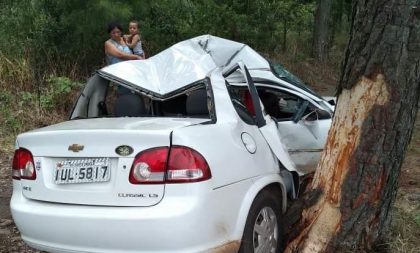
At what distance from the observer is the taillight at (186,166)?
3.25m

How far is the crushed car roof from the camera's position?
175 inches

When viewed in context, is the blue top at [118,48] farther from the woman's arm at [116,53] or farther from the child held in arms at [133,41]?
the child held in arms at [133,41]

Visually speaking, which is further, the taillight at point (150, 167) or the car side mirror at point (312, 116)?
the car side mirror at point (312, 116)

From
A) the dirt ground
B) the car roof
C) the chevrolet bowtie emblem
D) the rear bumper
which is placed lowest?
the dirt ground

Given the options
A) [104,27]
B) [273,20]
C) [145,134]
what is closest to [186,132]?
[145,134]

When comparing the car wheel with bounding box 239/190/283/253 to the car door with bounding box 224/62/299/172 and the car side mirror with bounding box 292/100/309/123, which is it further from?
the car side mirror with bounding box 292/100/309/123

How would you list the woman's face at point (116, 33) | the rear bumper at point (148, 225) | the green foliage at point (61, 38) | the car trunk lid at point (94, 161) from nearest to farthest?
the rear bumper at point (148, 225)
the car trunk lid at point (94, 161)
the woman's face at point (116, 33)
the green foliage at point (61, 38)

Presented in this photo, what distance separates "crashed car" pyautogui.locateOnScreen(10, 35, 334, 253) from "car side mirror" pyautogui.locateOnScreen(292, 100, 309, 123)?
79 centimetres

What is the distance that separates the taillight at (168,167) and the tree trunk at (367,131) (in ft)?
3.69

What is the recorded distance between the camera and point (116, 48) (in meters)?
7.97

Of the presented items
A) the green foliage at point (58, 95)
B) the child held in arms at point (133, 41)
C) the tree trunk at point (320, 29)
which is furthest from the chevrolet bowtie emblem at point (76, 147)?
the tree trunk at point (320, 29)

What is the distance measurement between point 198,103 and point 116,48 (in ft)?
13.5

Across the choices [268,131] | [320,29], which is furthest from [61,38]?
[320,29]

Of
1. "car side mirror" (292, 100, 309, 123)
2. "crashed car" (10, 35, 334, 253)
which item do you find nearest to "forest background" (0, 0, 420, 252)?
"car side mirror" (292, 100, 309, 123)
